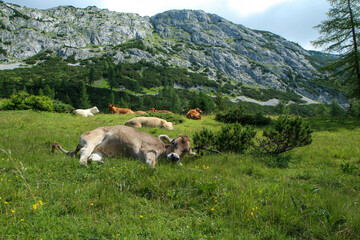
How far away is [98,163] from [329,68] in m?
25.7

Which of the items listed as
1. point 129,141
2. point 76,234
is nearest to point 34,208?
point 76,234

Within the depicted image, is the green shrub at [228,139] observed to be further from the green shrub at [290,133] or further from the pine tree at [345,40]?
the pine tree at [345,40]

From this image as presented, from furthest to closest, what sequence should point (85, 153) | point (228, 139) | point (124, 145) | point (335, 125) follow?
point (335, 125), point (228, 139), point (124, 145), point (85, 153)

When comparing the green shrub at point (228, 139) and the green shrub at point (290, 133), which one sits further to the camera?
the green shrub at point (228, 139)

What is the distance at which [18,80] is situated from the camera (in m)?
99.2

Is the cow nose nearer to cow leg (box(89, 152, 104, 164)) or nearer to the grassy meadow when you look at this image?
the grassy meadow

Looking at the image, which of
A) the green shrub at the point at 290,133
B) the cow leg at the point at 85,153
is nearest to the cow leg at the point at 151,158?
the cow leg at the point at 85,153

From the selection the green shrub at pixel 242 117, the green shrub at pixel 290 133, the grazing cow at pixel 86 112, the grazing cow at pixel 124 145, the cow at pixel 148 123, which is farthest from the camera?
the grazing cow at pixel 86 112

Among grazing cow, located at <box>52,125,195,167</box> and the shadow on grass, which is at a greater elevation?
the shadow on grass

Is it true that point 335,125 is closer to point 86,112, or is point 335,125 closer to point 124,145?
point 124,145

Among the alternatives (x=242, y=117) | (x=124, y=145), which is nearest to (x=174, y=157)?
(x=124, y=145)

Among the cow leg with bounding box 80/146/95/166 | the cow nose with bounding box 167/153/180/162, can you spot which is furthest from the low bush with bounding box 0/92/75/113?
the cow nose with bounding box 167/153/180/162

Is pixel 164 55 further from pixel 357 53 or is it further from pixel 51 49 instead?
pixel 357 53

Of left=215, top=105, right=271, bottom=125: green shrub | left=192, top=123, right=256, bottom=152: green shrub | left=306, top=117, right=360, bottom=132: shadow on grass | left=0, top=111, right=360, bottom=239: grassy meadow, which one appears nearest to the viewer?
left=0, top=111, right=360, bottom=239: grassy meadow
